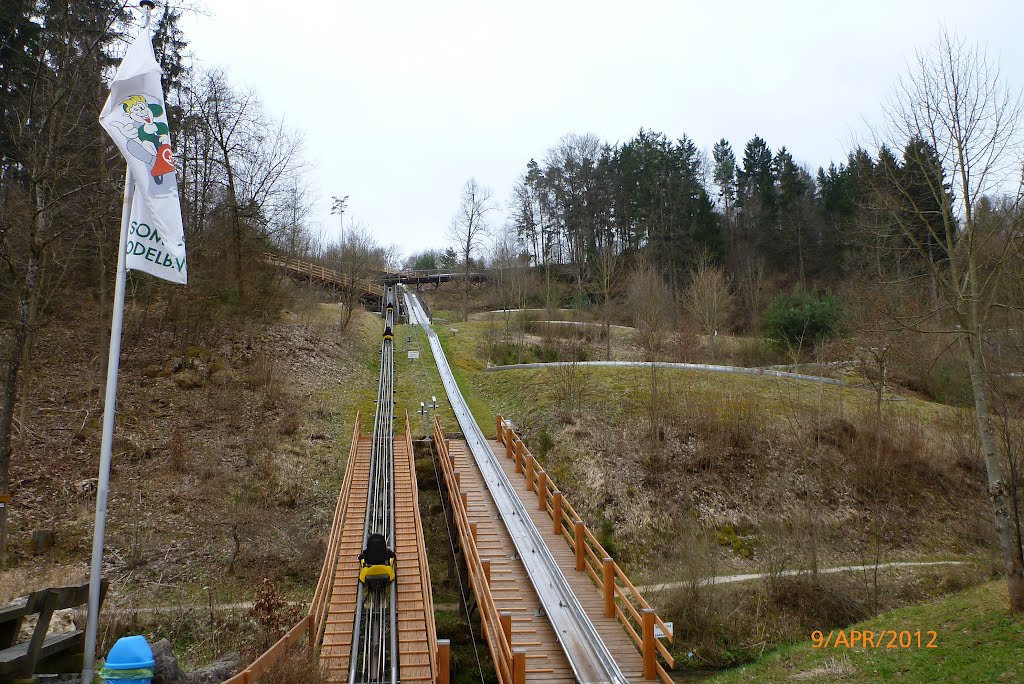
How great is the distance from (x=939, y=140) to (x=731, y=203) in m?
54.8

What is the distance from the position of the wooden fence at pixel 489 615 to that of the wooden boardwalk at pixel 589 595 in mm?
1790

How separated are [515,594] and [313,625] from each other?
4.13 metres

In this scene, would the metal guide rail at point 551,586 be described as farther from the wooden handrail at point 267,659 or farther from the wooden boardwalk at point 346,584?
the wooden handrail at point 267,659

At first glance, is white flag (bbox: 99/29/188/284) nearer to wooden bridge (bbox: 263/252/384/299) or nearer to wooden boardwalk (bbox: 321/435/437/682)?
wooden boardwalk (bbox: 321/435/437/682)

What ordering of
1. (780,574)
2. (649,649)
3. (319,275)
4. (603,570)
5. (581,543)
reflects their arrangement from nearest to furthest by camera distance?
(649,649) < (603,570) < (581,543) < (780,574) < (319,275)

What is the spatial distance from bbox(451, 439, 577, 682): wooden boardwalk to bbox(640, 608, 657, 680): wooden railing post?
126 cm

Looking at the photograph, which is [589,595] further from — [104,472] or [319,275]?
[319,275]

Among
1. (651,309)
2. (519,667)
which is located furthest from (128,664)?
(651,309)

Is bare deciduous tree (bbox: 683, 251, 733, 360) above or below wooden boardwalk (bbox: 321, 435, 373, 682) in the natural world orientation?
above

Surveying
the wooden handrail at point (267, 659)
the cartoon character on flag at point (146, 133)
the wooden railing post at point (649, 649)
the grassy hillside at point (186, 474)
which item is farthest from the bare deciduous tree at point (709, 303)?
the cartoon character on flag at point (146, 133)

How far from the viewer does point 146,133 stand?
320 inches

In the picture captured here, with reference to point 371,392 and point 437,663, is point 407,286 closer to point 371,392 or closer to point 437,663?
point 371,392

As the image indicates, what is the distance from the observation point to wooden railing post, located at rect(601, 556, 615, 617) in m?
12.4
